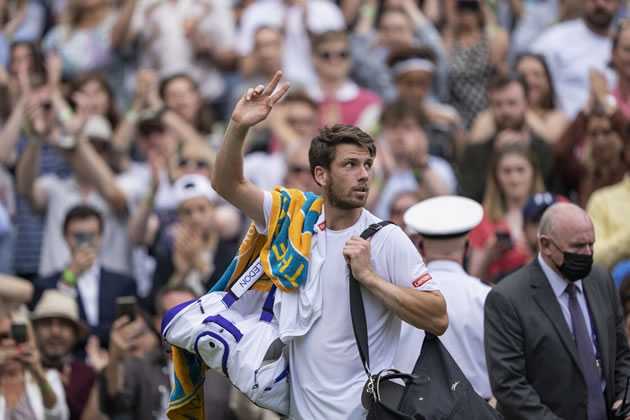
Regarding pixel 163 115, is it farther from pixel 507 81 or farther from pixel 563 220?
pixel 563 220

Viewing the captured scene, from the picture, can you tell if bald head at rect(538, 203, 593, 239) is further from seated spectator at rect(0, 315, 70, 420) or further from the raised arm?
seated spectator at rect(0, 315, 70, 420)

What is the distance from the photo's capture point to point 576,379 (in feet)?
21.8

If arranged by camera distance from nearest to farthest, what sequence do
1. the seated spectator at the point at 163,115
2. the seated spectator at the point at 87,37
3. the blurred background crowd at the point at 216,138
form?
the blurred background crowd at the point at 216,138
the seated spectator at the point at 163,115
the seated spectator at the point at 87,37

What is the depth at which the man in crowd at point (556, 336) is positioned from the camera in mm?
6639

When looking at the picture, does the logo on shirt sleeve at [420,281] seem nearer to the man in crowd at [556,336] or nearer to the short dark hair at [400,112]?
the man in crowd at [556,336]

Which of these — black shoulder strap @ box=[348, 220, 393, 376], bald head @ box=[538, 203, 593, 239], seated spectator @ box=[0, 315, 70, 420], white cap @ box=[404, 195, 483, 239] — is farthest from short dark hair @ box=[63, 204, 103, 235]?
black shoulder strap @ box=[348, 220, 393, 376]

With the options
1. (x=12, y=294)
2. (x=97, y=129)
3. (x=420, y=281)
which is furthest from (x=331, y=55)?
(x=420, y=281)

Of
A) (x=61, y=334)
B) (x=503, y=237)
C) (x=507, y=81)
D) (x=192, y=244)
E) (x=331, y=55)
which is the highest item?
(x=331, y=55)

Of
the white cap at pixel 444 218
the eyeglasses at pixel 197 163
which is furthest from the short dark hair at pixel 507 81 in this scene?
the white cap at pixel 444 218

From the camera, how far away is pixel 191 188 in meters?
10.5

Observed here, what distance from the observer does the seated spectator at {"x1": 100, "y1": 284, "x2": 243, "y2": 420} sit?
8500 mm

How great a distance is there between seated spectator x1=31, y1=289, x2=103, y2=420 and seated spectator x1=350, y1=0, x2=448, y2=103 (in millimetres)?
4679

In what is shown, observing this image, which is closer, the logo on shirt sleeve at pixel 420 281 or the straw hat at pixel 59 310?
the logo on shirt sleeve at pixel 420 281

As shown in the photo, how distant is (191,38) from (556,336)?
7739 millimetres
